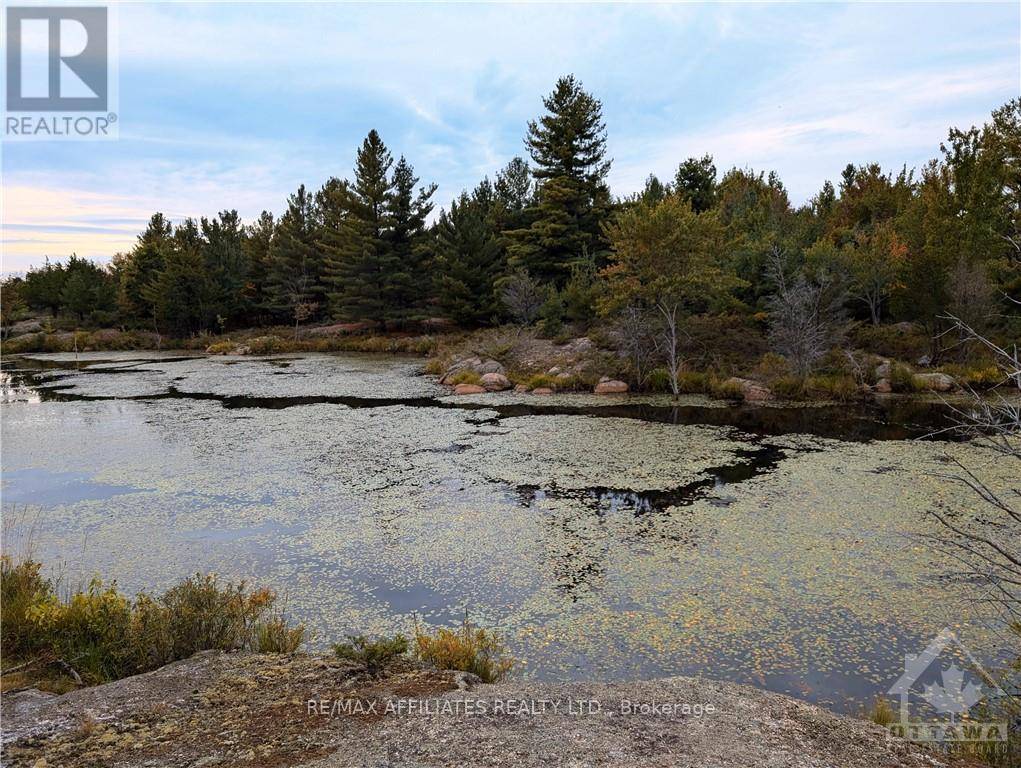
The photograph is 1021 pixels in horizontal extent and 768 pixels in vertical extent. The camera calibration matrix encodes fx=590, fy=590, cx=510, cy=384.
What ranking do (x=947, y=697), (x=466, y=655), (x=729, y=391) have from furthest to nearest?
1. (x=729, y=391)
2. (x=466, y=655)
3. (x=947, y=697)

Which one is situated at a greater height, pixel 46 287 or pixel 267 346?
pixel 46 287

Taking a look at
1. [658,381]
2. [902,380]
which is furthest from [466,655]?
[902,380]

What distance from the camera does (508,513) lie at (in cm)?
771

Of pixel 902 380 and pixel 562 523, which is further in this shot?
pixel 902 380

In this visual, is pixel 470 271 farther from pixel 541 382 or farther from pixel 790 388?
pixel 790 388

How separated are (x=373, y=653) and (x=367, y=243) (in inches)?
1260

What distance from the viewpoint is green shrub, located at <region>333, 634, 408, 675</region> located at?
4.05 metres

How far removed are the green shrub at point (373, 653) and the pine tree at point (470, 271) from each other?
89.5ft

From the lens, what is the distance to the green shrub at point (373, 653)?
13.3 feet

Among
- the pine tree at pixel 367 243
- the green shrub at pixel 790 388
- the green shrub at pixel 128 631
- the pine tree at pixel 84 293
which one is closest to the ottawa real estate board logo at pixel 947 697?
the green shrub at pixel 128 631

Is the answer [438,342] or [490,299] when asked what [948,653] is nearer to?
[438,342]

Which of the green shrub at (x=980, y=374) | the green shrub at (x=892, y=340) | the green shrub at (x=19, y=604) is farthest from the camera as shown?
the green shrub at (x=892, y=340)

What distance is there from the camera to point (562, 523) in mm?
7363

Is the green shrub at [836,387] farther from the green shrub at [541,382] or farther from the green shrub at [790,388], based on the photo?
the green shrub at [541,382]
